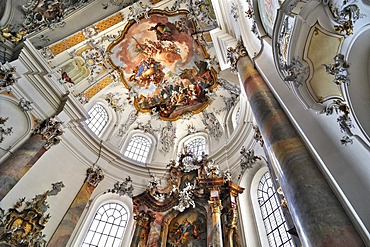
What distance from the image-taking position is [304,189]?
259 centimetres

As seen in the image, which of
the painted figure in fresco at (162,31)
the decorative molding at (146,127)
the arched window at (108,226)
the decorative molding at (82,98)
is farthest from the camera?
the decorative molding at (146,127)

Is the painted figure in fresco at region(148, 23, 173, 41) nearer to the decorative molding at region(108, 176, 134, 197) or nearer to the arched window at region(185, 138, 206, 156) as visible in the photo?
the arched window at region(185, 138, 206, 156)

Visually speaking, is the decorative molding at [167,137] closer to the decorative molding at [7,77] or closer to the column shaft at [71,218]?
the column shaft at [71,218]

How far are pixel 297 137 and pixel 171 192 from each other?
6.19 m

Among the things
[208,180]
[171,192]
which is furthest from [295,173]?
[171,192]

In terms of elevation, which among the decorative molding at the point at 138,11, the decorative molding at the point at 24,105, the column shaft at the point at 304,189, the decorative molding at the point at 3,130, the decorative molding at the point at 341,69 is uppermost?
the decorative molding at the point at 138,11

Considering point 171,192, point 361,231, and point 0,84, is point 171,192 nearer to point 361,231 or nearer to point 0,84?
point 0,84

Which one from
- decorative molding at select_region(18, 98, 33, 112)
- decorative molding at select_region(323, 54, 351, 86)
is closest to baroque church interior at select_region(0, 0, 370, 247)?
decorative molding at select_region(323, 54, 351, 86)

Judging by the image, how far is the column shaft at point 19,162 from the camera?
610 centimetres

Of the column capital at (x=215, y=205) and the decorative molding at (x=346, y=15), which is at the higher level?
the column capital at (x=215, y=205)

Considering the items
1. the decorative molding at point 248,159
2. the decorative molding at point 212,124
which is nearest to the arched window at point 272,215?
the decorative molding at point 248,159

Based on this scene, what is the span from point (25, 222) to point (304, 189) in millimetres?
7420

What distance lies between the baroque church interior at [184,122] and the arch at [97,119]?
62mm

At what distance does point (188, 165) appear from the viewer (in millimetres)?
9461
